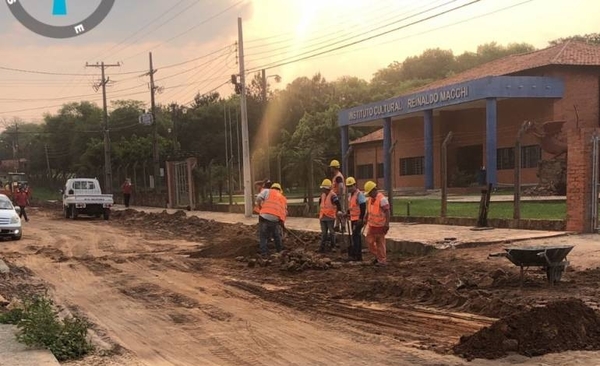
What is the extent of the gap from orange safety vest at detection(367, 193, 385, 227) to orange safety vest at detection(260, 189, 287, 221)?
2443 millimetres

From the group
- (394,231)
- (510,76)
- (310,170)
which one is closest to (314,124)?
(510,76)

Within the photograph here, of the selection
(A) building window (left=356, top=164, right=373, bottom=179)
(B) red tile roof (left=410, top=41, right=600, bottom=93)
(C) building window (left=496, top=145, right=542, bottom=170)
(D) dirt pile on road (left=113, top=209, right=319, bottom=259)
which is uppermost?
(B) red tile roof (left=410, top=41, right=600, bottom=93)

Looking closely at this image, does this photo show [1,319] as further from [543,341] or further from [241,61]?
[241,61]

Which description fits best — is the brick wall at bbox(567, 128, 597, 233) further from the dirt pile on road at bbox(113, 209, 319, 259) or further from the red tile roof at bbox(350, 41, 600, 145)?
the red tile roof at bbox(350, 41, 600, 145)

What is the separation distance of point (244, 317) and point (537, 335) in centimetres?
365

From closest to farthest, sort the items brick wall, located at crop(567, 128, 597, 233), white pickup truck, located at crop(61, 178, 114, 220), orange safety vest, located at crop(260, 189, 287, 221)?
brick wall, located at crop(567, 128, 597, 233) → orange safety vest, located at crop(260, 189, 287, 221) → white pickup truck, located at crop(61, 178, 114, 220)

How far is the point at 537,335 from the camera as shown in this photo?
592cm

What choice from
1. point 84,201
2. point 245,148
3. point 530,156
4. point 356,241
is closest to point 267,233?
point 356,241

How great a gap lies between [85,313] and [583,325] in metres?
6.31

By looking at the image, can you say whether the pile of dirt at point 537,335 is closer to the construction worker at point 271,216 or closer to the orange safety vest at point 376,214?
the orange safety vest at point 376,214

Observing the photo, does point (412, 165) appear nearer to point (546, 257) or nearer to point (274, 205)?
point (274, 205)

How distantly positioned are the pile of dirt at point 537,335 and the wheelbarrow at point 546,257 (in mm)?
1983

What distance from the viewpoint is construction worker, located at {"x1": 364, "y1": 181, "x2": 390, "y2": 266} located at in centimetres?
1145

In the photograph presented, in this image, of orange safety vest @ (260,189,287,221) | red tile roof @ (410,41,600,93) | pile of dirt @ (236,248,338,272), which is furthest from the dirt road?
red tile roof @ (410,41,600,93)
